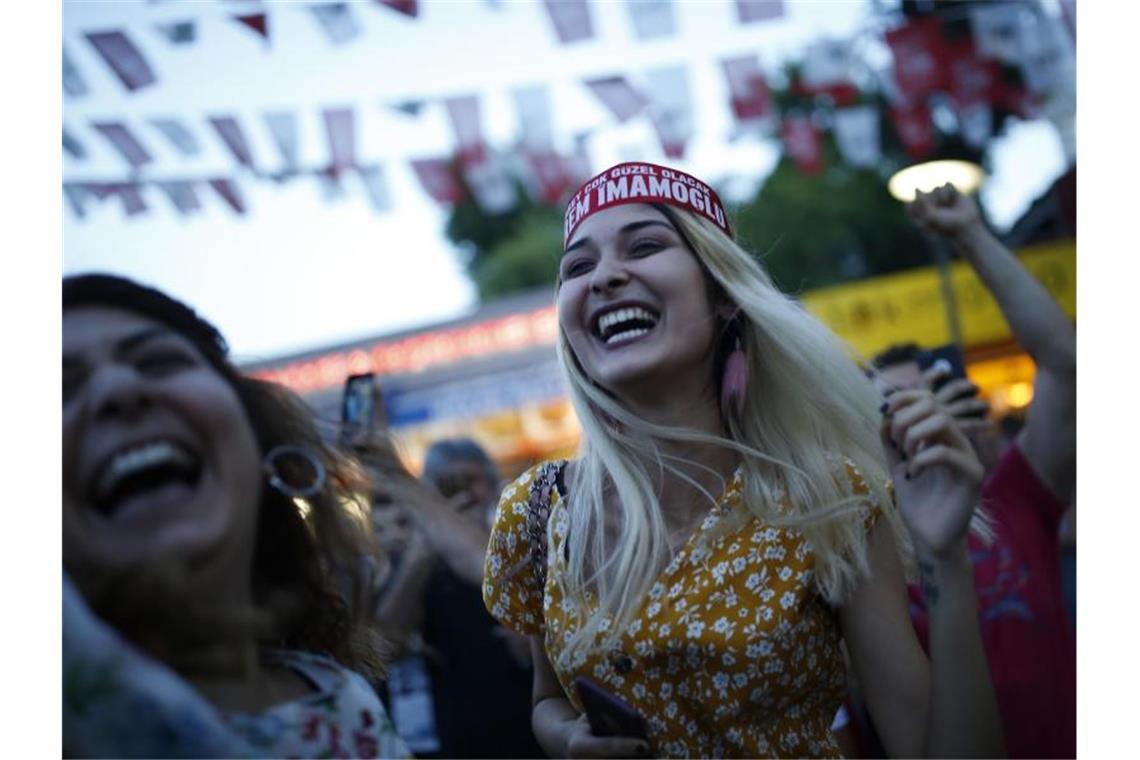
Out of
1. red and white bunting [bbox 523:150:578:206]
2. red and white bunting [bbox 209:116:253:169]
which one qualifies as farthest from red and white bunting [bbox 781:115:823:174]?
red and white bunting [bbox 209:116:253:169]

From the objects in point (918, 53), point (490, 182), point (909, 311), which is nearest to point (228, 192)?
point (490, 182)

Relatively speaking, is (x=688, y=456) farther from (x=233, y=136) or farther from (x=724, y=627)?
(x=233, y=136)

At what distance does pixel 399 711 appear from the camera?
2.24 m

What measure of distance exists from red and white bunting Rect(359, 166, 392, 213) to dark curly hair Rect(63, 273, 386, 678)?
11.6ft

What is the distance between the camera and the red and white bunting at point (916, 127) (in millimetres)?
6438

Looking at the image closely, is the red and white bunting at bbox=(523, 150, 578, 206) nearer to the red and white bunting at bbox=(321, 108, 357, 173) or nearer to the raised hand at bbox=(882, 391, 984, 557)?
the red and white bunting at bbox=(321, 108, 357, 173)

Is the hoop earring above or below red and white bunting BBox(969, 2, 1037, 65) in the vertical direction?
below

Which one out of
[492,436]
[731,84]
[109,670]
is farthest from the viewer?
[492,436]

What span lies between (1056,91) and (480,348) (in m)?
7.28

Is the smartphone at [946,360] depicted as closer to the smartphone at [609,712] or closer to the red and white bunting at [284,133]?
the smartphone at [609,712]

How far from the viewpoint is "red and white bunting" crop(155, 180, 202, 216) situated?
3.61 metres

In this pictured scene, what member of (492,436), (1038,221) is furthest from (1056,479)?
(492,436)

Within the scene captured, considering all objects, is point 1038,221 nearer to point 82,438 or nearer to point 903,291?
point 903,291

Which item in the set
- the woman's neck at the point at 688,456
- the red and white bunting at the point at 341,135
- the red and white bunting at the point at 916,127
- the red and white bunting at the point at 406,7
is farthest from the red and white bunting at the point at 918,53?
the woman's neck at the point at 688,456
